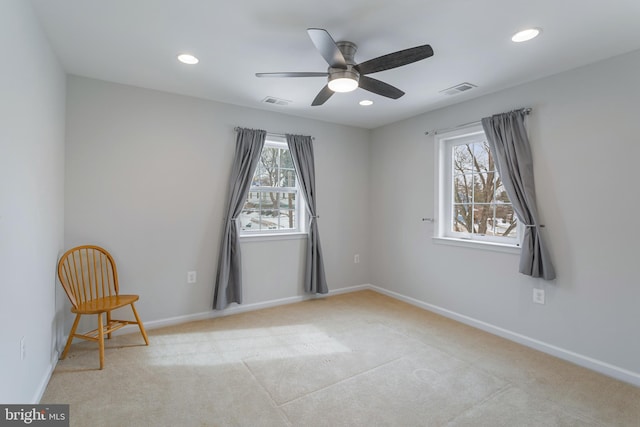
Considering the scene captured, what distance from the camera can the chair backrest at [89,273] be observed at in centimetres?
270

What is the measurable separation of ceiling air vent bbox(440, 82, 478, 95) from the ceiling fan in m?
0.91

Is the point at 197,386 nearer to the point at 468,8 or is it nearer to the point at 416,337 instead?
the point at 416,337

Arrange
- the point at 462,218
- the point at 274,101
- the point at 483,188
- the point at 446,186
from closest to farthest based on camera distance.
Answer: the point at 483,188 → the point at 274,101 → the point at 462,218 → the point at 446,186

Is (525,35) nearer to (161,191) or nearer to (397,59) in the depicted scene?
(397,59)

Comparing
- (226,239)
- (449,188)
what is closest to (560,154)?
(449,188)

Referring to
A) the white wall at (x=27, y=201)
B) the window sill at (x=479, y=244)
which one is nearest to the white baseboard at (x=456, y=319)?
the white wall at (x=27, y=201)

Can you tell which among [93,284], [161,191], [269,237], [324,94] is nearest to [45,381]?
[93,284]

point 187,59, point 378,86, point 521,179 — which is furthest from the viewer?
point 521,179

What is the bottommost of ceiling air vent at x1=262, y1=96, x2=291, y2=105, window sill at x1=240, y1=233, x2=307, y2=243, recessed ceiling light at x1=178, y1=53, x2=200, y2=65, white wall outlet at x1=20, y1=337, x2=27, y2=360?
white wall outlet at x1=20, y1=337, x2=27, y2=360

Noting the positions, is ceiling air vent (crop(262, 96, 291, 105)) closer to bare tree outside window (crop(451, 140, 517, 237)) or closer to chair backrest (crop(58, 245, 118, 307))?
bare tree outside window (crop(451, 140, 517, 237))

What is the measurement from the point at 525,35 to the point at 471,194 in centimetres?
175

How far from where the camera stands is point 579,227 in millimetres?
2602

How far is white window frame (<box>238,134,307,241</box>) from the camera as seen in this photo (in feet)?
12.7

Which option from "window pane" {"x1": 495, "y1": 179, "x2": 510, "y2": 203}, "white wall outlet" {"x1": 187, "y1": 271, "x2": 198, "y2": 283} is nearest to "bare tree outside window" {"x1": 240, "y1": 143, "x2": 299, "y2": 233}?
"white wall outlet" {"x1": 187, "y1": 271, "x2": 198, "y2": 283}
